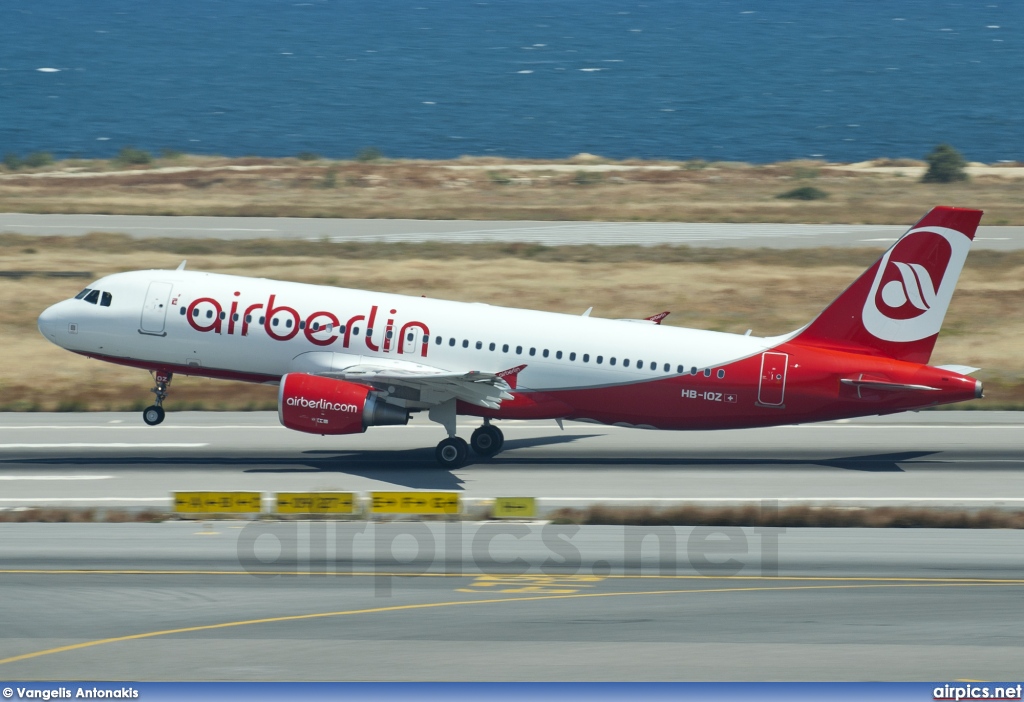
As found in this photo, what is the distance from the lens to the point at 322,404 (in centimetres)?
3247

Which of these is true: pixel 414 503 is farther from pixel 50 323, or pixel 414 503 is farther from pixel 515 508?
pixel 50 323

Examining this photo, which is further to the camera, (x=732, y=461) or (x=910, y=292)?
(x=732, y=461)

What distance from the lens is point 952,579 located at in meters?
23.9

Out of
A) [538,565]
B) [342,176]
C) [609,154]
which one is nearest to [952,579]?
[538,565]

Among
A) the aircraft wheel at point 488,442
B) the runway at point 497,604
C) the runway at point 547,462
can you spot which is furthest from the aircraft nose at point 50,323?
the aircraft wheel at point 488,442

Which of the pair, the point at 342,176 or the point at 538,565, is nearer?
the point at 538,565

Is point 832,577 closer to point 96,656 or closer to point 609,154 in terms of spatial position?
point 96,656

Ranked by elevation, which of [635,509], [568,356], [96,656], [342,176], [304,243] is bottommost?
[96,656]

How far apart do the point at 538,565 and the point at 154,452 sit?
15576 mm

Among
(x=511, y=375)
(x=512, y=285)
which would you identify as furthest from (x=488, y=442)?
(x=512, y=285)

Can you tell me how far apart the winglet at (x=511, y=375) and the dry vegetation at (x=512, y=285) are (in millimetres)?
11855

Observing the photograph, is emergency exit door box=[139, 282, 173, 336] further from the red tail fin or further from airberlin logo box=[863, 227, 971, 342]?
airberlin logo box=[863, 227, 971, 342]

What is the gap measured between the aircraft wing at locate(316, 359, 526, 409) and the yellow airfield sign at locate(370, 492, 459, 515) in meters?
4.37

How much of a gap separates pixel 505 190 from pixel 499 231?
17.3 m
